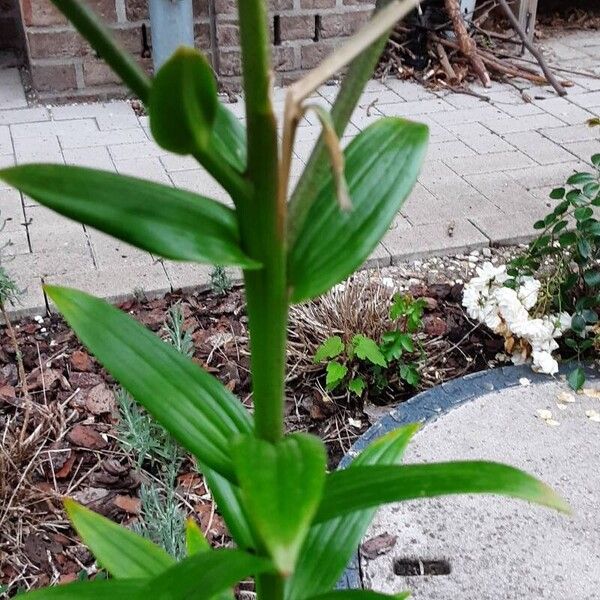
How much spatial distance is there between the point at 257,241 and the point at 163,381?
0.74 ft

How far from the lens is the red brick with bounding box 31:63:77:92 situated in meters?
4.11

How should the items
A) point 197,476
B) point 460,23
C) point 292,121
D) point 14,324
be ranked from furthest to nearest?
point 460,23
point 14,324
point 197,476
point 292,121

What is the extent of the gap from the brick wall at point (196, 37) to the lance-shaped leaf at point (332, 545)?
3.42 m

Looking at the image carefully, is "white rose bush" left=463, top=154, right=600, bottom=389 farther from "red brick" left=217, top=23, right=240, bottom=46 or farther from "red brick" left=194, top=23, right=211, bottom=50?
"red brick" left=194, top=23, right=211, bottom=50

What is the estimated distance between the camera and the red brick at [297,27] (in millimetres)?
4363

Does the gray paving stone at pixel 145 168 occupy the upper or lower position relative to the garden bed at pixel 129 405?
upper

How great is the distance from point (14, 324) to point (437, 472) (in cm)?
199

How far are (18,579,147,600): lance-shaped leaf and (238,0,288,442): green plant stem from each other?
0.33m

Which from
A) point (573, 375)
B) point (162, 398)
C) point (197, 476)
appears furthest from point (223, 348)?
point (162, 398)

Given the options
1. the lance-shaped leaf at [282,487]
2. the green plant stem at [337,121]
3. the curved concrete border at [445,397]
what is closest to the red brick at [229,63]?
the curved concrete border at [445,397]

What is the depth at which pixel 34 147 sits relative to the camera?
364 centimetres

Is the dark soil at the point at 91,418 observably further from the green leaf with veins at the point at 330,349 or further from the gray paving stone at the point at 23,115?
the gray paving stone at the point at 23,115

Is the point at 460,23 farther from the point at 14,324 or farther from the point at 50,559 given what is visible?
the point at 50,559

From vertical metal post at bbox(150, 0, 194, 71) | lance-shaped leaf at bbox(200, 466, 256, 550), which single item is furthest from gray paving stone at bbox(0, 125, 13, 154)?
lance-shaped leaf at bbox(200, 466, 256, 550)
